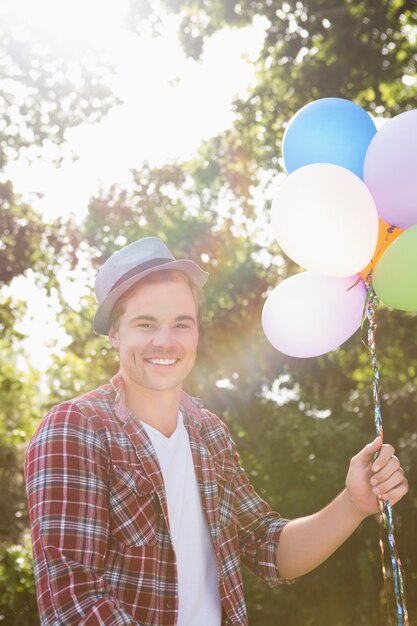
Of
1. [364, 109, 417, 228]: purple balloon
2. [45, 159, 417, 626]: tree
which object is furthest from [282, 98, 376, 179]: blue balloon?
[45, 159, 417, 626]: tree

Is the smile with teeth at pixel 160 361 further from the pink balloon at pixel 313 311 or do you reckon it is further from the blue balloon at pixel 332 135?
the blue balloon at pixel 332 135

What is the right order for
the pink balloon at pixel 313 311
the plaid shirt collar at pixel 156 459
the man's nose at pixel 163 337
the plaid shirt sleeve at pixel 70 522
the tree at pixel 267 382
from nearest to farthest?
the plaid shirt sleeve at pixel 70 522 < the plaid shirt collar at pixel 156 459 < the man's nose at pixel 163 337 < the pink balloon at pixel 313 311 < the tree at pixel 267 382

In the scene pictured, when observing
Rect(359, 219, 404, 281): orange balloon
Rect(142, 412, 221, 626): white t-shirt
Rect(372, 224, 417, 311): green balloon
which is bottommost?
Rect(142, 412, 221, 626): white t-shirt

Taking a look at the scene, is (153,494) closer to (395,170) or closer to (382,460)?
(382,460)

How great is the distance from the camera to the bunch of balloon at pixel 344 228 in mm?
2227

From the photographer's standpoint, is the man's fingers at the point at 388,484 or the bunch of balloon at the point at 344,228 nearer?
the man's fingers at the point at 388,484

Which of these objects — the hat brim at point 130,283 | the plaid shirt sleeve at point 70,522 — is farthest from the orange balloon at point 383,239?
the plaid shirt sleeve at point 70,522

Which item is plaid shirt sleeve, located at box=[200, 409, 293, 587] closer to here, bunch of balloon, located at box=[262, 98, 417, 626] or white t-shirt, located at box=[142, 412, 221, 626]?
white t-shirt, located at box=[142, 412, 221, 626]

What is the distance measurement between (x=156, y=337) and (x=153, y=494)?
0.50m

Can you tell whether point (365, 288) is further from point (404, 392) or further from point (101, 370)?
point (101, 370)

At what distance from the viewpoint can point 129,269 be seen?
7.36 ft

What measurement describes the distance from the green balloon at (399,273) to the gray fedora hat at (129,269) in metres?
0.65

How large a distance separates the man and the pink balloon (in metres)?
0.34

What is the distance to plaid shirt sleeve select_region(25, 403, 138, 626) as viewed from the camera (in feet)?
5.57
